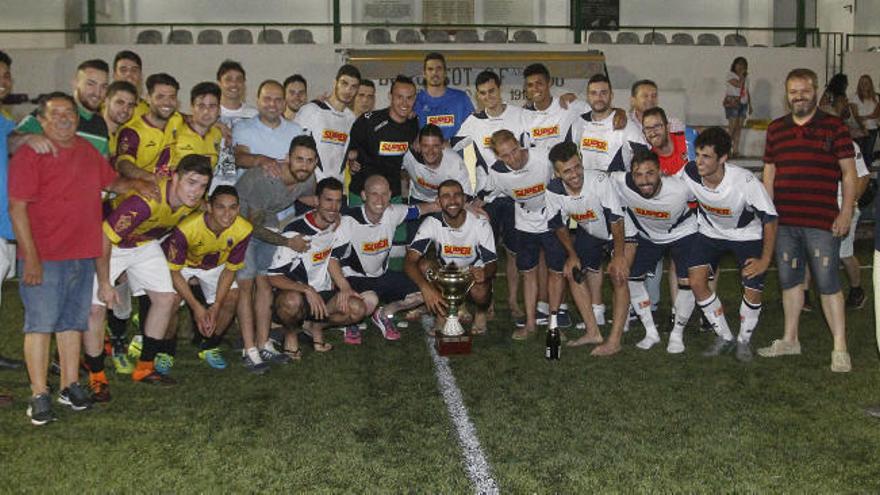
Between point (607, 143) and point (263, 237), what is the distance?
2895 millimetres

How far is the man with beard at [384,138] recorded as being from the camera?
299 inches

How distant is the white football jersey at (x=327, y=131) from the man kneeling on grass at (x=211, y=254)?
1610 millimetres

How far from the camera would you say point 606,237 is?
6.94m

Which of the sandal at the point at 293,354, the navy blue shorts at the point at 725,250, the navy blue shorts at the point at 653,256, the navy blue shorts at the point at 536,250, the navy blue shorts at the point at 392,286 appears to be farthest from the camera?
the navy blue shorts at the point at 392,286

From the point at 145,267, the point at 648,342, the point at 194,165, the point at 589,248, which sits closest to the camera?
the point at 194,165

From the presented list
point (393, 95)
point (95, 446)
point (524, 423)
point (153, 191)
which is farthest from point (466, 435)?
point (393, 95)

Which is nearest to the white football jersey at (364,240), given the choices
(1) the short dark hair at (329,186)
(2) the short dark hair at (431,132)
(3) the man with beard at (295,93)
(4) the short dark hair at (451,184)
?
(1) the short dark hair at (329,186)

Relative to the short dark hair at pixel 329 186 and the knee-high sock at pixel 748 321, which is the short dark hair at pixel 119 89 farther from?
the knee-high sock at pixel 748 321

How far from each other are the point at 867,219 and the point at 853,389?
8792 mm

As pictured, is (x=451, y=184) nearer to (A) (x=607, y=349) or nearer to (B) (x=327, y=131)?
(B) (x=327, y=131)

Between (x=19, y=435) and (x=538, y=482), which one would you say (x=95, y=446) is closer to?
(x=19, y=435)

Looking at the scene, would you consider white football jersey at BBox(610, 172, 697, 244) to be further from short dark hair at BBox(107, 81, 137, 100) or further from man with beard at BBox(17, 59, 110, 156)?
man with beard at BBox(17, 59, 110, 156)

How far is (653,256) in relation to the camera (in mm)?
6875

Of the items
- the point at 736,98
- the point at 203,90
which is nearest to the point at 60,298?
the point at 203,90
